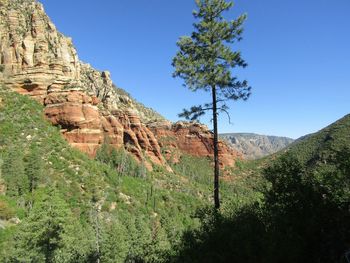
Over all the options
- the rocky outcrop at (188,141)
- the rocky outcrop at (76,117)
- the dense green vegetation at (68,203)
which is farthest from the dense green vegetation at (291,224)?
the rocky outcrop at (188,141)

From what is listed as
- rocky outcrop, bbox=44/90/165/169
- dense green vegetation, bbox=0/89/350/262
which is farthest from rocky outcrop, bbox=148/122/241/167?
rocky outcrop, bbox=44/90/165/169

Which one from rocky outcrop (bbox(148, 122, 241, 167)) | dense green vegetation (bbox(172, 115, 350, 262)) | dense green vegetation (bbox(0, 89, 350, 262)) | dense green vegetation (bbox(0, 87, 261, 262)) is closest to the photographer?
dense green vegetation (bbox(172, 115, 350, 262))

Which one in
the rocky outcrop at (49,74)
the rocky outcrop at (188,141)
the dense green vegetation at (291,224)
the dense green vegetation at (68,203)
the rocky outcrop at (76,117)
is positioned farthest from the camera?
the rocky outcrop at (188,141)

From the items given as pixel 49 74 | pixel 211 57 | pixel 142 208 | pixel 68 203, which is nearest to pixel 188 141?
pixel 49 74

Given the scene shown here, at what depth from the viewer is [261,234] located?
10164 millimetres

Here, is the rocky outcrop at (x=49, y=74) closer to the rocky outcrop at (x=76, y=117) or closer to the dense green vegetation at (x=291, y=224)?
the rocky outcrop at (x=76, y=117)

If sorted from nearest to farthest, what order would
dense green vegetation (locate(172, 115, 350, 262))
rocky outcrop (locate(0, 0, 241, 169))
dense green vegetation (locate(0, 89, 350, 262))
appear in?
dense green vegetation (locate(172, 115, 350, 262)) < dense green vegetation (locate(0, 89, 350, 262)) < rocky outcrop (locate(0, 0, 241, 169))

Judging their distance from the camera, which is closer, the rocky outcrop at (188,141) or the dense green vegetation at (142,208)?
the dense green vegetation at (142,208)

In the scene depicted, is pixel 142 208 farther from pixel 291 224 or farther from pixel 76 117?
pixel 291 224

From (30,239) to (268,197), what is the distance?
65.9 ft

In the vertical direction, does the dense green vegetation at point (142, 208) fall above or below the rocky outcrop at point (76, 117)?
below

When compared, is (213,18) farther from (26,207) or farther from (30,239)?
(26,207)

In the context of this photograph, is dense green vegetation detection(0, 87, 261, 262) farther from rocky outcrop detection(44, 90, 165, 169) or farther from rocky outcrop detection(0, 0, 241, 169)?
rocky outcrop detection(0, 0, 241, 169)

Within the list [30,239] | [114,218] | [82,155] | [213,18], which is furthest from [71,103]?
[213,18]
